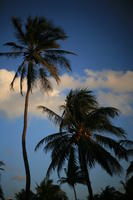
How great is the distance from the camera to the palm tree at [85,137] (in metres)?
15.2

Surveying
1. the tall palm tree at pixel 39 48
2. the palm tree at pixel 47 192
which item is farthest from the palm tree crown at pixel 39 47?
the palm tree at pixel 47 192

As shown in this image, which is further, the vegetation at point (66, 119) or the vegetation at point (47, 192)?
the vegetation at point (47, 192)

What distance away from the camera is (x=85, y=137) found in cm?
1642

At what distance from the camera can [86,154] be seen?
15453 mm

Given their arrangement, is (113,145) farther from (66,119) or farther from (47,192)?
(47,192)

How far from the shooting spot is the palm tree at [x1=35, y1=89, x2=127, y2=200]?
15241 mm

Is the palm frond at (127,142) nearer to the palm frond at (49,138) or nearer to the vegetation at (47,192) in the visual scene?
the palm frond at (49,138)

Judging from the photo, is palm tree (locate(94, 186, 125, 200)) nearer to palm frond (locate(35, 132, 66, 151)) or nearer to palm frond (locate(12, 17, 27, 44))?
palm frond (locate(35, 132, 66, 151))

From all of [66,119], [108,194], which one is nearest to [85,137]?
[66,119]

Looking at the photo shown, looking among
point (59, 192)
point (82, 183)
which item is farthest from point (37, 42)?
point (82, 183)

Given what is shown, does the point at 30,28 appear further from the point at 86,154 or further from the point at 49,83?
the point at 86,154

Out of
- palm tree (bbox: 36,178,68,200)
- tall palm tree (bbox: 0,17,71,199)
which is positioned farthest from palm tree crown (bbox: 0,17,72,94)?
palm tree (bbox: 36,178,68,200)

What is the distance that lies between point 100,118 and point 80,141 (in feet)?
8.47

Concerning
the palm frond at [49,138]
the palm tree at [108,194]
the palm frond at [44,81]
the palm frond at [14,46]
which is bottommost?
the palm tree at [108,194]
